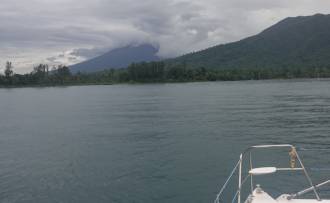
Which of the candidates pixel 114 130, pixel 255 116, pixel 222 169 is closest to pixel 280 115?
pixel 255 116

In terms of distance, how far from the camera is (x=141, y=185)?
23.2m

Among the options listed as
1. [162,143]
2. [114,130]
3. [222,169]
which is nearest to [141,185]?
[222,169]

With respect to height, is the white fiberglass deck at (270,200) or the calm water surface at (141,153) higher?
the white fiberglass deck at (270,200)

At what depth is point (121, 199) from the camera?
2092 cm

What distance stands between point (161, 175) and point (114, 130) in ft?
65.2

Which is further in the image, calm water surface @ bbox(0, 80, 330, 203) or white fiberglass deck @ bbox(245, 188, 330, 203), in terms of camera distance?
calm water surface @ bbox(0, 80, 330, 203)

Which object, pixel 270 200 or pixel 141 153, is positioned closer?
pixel 270 200

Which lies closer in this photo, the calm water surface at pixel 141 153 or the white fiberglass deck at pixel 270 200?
the white fiberglass deck at pixel 270 200

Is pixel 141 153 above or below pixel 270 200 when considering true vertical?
below

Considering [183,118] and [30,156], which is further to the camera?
[183,118]

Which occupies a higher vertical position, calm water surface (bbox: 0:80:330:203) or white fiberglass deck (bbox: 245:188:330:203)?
white fiberglass deck (bbox: 245:188:330:203)

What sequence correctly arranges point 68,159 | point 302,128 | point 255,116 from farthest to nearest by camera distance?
point 255,116
point 302,128
point 68,159

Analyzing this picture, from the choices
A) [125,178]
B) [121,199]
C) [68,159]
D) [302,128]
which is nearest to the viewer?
[121,199]

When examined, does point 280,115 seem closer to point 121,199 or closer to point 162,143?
point 162,143
